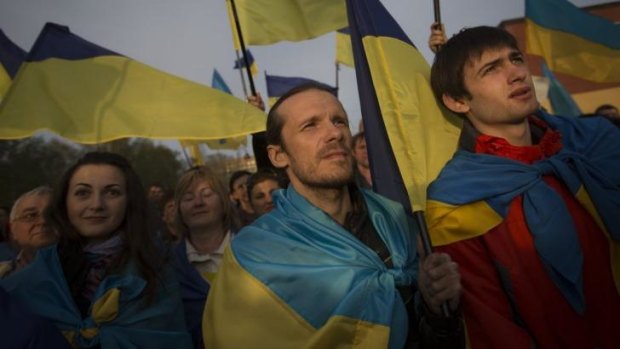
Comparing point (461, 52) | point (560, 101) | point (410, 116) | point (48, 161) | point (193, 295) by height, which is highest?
point (461, 52)

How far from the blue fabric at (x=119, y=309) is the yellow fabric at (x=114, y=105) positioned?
93 cm

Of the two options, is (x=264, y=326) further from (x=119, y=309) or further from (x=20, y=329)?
(x=119, y=309)

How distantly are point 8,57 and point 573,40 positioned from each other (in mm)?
5458

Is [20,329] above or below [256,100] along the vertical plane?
below

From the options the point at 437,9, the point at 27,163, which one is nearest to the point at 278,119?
the point at 437,9

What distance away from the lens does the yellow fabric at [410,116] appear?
2.01 meters

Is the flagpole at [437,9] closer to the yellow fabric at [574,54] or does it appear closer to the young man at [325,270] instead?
the young man at [325,270]

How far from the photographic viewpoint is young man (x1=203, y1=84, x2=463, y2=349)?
154 centimetres

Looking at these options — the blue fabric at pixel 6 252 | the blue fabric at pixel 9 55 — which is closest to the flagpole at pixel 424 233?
the blue fabric at pixel 6 252

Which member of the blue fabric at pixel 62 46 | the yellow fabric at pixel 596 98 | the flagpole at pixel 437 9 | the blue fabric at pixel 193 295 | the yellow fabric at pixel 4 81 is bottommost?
the yellow fabric at pixel 596 98

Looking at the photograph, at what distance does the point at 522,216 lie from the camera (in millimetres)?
1784

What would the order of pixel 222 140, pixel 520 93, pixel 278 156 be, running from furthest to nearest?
pixel 222 140 → pixel 278 156 → pixel 520 93

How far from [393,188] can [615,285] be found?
101 centimetres

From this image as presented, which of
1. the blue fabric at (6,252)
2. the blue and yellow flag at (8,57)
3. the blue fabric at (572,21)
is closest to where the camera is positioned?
the blue fabric at (6,252)
